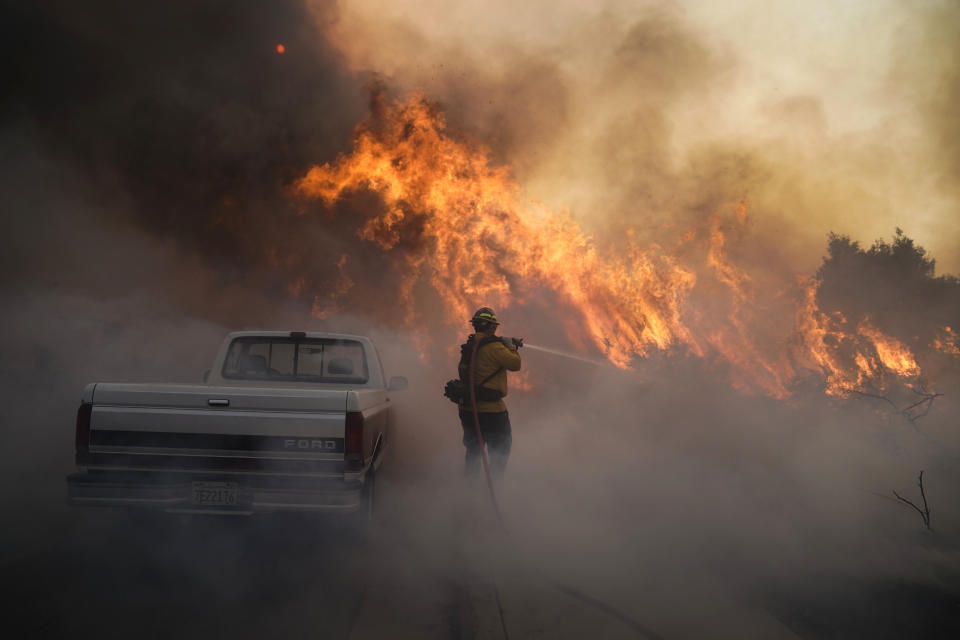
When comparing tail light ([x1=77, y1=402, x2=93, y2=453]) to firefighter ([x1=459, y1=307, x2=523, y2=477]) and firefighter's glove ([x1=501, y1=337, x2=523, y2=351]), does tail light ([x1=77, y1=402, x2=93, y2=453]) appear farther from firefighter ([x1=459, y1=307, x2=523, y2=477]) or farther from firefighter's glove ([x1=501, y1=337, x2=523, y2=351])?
firefighter's glove ([x1=501, y1=337, x2=523, y2=351])

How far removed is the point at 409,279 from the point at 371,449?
1288 cm

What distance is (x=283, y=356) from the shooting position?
7.34m

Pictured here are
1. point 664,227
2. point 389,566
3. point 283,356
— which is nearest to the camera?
point 389,566

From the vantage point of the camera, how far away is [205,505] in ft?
15.8

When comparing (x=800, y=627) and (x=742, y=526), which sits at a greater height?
(x=742, y=526)

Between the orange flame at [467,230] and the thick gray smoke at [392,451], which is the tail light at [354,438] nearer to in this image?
the thick gray smoke at [392,451]

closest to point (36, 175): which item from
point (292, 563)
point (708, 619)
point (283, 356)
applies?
point (283, 356)

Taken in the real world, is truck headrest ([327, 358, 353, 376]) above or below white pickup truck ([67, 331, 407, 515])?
above

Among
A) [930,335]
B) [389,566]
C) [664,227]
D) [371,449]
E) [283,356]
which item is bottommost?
[389,566]

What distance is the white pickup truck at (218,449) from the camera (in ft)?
15.8

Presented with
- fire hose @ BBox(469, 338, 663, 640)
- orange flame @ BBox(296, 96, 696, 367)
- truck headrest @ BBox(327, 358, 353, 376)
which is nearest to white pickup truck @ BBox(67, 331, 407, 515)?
fire hose @ BBox(469, 338, 663, 640)

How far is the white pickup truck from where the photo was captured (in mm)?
4805

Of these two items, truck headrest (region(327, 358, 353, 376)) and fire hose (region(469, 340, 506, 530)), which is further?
truck headrest (region(327, 358, 353, 376))

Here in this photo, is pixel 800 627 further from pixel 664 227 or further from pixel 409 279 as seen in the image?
pixel 664 227
